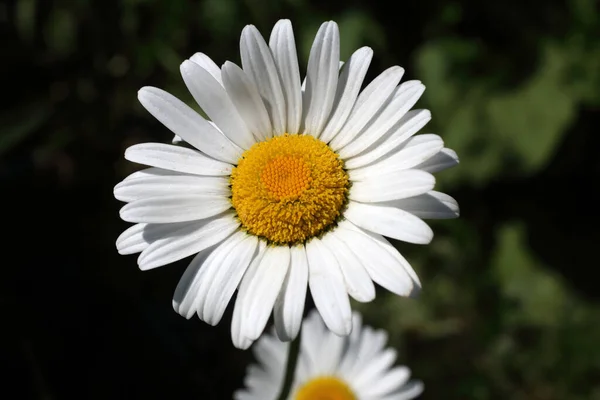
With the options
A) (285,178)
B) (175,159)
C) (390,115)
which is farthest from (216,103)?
(390,115)

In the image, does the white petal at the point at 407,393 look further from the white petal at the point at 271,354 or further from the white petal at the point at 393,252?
the white petal at the point at 393,252

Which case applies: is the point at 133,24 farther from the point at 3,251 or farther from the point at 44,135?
the point at 3,251

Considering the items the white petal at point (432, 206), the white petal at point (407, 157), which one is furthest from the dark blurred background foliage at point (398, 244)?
the white petal at point (432, 206)

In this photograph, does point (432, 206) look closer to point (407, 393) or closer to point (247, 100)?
point (247, 100)

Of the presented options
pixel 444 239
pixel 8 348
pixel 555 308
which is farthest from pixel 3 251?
pixel 555 308

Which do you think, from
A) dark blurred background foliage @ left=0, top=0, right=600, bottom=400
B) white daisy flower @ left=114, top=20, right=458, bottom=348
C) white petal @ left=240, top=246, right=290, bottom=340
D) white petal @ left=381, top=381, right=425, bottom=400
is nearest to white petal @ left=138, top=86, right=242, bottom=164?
white daisy flower @ left=114, top=20, right=458, bottom=348
